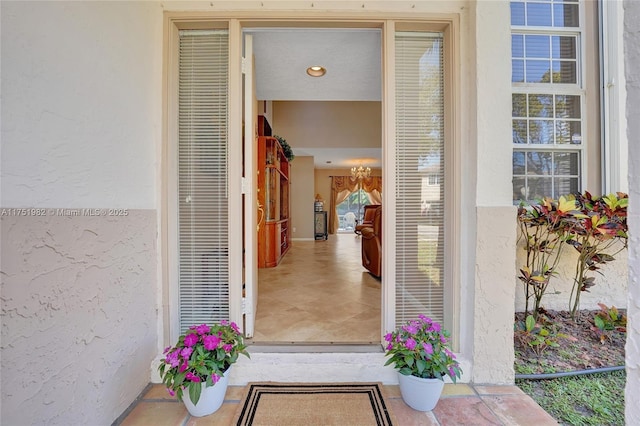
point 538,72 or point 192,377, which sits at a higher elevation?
point 538,72

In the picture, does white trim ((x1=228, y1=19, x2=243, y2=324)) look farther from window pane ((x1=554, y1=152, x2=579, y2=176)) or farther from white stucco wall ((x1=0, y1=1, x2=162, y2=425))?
window pane ((x1=554, y1=152, x2=579, y2=176))

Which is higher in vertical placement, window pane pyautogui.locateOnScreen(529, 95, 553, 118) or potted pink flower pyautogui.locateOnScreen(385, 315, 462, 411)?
window pane pyautogui.locateOnScreen(529, 95, 553, 118)

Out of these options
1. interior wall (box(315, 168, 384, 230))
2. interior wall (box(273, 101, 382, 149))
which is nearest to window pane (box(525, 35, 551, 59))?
interior wall (box(273, 101, 382, 149))

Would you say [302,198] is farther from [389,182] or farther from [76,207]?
[76,207]

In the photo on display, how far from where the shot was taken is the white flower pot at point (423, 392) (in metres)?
1.30

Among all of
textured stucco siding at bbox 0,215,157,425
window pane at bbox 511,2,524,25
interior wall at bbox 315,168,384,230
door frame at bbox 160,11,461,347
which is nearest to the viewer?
textured stucco siding at bbox 0,215,157,425

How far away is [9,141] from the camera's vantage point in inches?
33.0

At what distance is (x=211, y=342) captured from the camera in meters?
1.28

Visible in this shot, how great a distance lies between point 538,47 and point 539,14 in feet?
1.07

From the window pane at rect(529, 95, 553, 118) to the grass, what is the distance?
2.13m

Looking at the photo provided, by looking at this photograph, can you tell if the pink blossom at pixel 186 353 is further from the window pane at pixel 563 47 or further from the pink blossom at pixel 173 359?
the window pane at pixel 563 47

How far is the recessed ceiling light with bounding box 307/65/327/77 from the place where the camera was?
95.3 inches

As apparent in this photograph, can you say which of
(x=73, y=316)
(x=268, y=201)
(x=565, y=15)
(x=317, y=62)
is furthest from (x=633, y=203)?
Result: (x=268, y=201)

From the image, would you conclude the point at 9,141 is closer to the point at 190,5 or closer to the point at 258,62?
the point at 190,5
